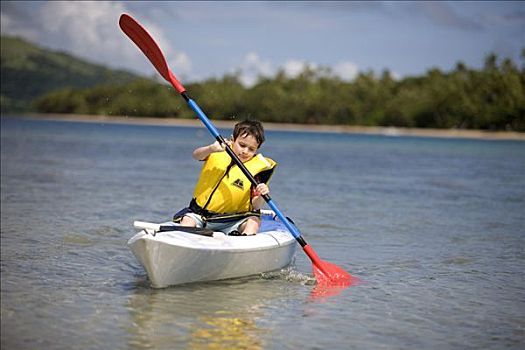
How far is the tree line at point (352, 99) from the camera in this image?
246 feet

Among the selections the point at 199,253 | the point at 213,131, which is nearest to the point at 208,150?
the point at 213,131

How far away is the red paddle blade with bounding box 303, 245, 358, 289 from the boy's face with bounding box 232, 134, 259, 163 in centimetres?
102

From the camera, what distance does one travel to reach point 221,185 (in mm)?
6578

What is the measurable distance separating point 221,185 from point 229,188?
0.08 metres

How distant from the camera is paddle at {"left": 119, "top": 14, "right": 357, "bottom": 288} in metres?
6.69

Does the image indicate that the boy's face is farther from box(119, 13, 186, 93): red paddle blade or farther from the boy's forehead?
box(119, 13, 186, 93): red paddle blade

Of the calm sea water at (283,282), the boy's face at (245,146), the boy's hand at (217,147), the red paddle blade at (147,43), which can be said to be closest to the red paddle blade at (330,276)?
the calm sea water at (283,282)

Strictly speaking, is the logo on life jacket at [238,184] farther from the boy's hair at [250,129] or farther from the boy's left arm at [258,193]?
the boy's hair at [250,129]

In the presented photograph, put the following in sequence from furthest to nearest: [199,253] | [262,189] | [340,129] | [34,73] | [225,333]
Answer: [34,73]
[340,129]
[262,189]
[199,253]
[225,333]

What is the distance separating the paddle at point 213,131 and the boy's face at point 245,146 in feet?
0.57

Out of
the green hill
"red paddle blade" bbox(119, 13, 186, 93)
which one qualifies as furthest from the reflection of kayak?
the green hill

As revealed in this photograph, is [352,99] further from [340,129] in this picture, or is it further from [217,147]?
[217,147]

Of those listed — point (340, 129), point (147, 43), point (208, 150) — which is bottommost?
point (208, 150)

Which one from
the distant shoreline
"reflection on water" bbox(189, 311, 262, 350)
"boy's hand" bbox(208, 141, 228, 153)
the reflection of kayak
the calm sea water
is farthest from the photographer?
the distant shoreline
